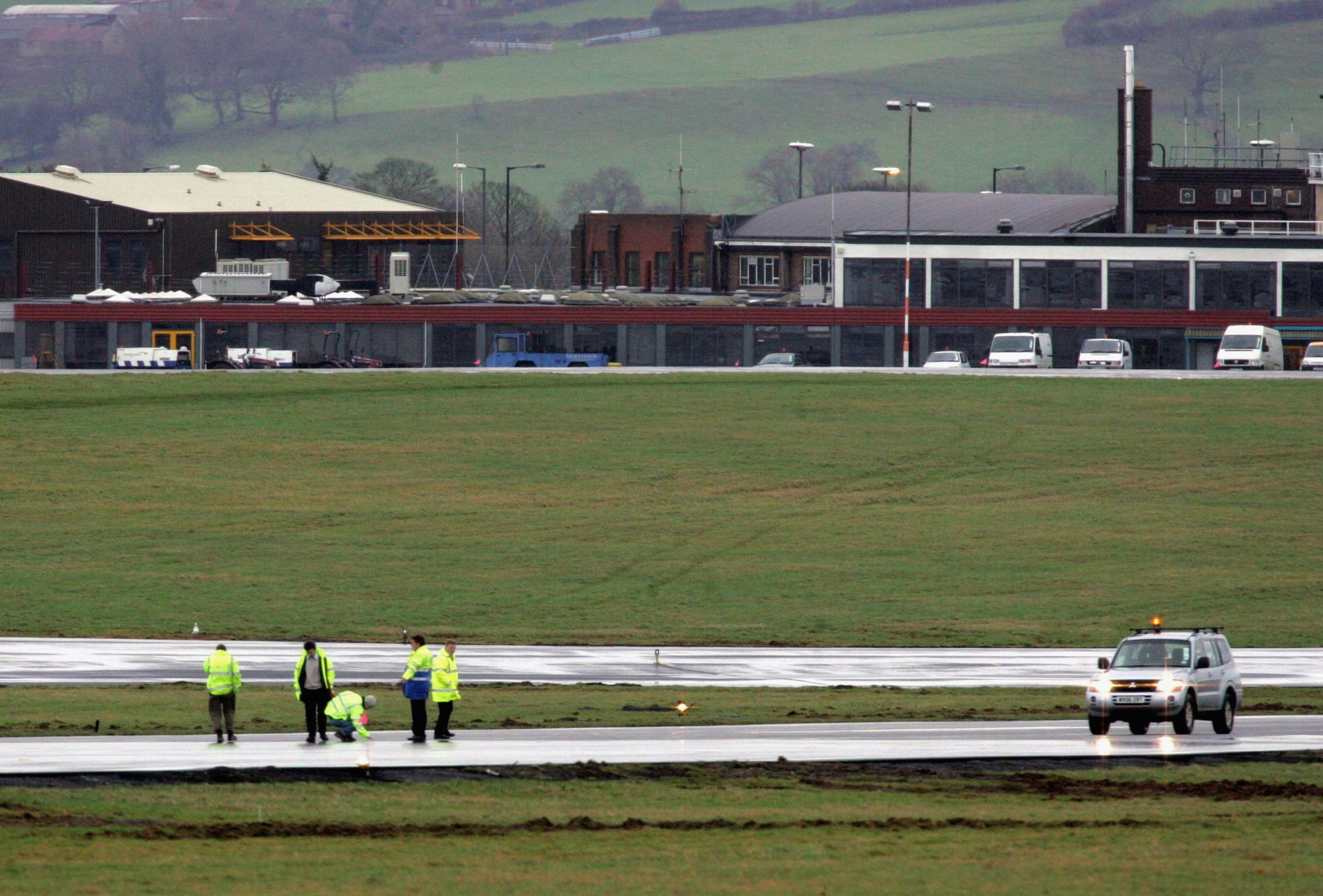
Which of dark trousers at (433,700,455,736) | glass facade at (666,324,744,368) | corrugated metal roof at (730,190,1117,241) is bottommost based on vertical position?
dark trousers at (433,700,455,736)

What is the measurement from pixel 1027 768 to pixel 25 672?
60.7 ft

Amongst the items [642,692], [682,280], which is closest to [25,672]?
[642,692]

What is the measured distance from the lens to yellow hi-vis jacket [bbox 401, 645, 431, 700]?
25297 millimetres

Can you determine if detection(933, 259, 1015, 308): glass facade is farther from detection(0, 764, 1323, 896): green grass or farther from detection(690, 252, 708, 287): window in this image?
detection(0, 764, 1323, 896): green grass

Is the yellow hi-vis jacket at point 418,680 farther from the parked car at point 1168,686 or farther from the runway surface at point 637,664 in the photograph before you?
the parked car at point 1168,686

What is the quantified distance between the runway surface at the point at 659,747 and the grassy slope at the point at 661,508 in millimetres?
11986

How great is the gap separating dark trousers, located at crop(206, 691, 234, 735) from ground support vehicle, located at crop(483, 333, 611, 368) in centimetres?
7100

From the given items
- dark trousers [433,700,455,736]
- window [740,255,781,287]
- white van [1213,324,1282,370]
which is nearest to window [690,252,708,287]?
window [740,255,781,287]

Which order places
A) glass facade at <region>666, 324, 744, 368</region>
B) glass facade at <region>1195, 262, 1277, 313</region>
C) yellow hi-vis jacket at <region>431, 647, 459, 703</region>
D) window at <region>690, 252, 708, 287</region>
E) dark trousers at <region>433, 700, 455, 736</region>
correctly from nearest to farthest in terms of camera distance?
yellow hi-vis jacket at <region>431, 647, 459, 703</region>
dark trousers at <region>433, 700, 455, 736</region>
glass facade at <region>1195, 262, 1277, 313</region>
glass facade at <region>666, 324, 744, 368</region>
window at <region>690, 252, 708, 287</region>

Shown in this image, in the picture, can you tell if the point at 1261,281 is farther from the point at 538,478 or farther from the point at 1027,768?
the point at 1027,768

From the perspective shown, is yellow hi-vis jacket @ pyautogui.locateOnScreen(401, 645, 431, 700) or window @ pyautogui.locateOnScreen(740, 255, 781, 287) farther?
window @ pyautogui.locateOnScreen(740, 255, 781, 287)

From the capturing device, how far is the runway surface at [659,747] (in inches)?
917

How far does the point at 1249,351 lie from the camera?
86125mm

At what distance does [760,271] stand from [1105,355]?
51733mm
